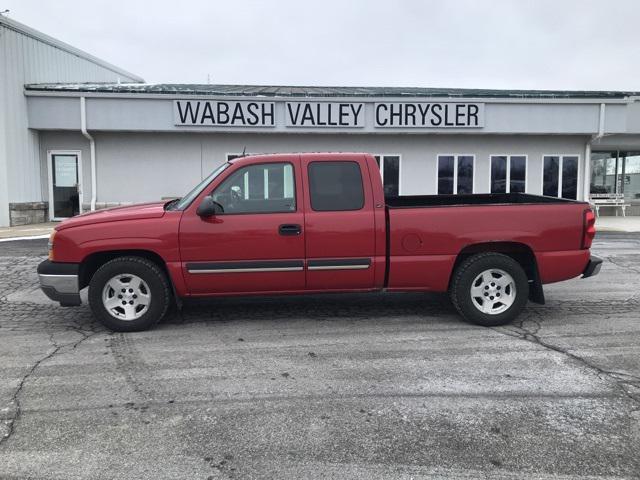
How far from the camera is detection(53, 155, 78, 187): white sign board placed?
1752 cm

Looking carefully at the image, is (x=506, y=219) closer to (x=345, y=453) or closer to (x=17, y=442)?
(x=345, y=453)

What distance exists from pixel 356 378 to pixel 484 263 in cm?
220

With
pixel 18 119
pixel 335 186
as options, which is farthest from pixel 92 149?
pixel 335 186

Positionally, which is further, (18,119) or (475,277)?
(18,119)

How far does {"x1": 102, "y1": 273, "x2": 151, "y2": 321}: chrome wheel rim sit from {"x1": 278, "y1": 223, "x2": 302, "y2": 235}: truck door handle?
148 centimetres

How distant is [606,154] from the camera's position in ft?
72.8

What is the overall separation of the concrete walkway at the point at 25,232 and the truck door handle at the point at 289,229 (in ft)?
34.2

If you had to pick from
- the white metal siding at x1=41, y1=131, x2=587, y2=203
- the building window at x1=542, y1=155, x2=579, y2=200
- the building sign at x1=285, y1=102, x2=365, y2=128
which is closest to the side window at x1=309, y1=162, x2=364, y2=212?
the building sign at x1=285, y1=102, x2=365, y2=128

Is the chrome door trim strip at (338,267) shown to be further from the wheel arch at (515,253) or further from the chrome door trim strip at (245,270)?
the wheel arch at (515,253)

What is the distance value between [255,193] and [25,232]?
36.6 ft

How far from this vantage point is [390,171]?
59.8 feet

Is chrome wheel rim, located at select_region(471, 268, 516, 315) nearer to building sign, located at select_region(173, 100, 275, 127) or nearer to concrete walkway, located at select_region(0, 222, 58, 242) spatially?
concrete walkway, located at select_region(0, 222, 58, 242)

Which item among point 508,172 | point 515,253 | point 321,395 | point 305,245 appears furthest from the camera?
point 508,172

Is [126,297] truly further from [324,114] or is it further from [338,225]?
[324,114]
